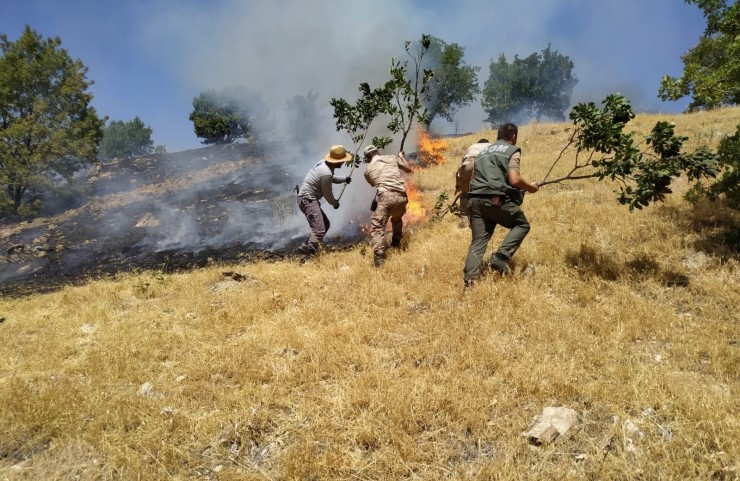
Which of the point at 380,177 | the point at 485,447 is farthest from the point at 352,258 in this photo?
the point at 485,447

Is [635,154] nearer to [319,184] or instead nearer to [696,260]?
[696,260]

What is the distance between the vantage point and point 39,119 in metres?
20.9

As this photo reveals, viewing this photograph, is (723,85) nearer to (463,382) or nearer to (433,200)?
(463,382)

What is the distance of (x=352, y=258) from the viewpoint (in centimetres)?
726

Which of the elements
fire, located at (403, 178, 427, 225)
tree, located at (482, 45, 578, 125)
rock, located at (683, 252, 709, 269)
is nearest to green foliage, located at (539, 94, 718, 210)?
rock, located at (683, 252, 709, 269)

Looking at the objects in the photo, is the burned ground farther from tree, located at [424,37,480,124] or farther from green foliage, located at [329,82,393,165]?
tree, located at [424,37,480,124]

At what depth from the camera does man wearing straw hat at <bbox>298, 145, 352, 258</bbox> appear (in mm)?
7637

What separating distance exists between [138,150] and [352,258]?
219 ft

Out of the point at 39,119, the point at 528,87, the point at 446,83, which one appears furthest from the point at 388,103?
the point at 528,87

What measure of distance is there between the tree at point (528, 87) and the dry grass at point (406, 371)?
45.7 metres

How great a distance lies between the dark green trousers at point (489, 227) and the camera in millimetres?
4871

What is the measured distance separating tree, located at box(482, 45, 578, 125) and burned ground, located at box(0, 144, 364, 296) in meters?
32.3

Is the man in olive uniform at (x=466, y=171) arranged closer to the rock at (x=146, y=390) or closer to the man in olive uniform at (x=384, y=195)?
the man in olive uniform at (x=384, y=195)

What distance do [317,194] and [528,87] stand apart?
47638mm
